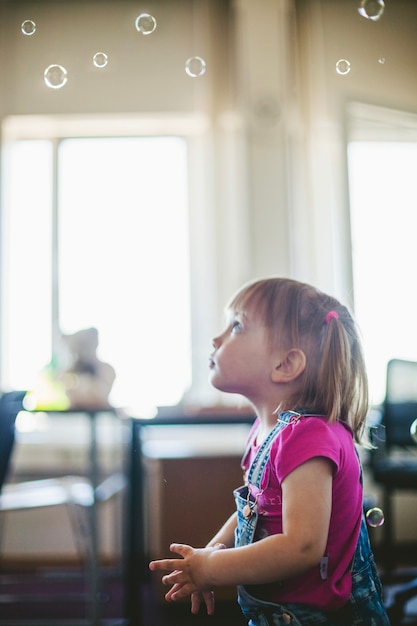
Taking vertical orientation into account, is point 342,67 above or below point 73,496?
above

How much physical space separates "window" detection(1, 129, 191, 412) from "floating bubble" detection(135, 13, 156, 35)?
2145 millimetres

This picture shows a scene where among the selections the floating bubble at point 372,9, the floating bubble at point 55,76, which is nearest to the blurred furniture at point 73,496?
the floating bubble at point 55,76

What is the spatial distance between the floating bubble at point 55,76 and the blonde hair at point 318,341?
0.38 meters

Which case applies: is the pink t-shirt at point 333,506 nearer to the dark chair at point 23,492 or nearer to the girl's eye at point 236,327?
the girl's eye at point 236,327

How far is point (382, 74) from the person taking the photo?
0.94 meters

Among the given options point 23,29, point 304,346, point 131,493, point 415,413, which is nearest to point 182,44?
point 23,29

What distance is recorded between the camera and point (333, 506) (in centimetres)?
73

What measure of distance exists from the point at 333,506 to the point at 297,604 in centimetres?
10

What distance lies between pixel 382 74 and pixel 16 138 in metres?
2.61

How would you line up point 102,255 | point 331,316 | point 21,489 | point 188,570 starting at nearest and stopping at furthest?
point 188,570
point 331,316
point 21,489
point 102,255

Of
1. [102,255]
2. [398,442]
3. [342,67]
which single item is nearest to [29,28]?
[342,67]

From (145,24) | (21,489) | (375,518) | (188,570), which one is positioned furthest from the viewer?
(21,489)

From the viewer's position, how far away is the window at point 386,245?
0.97 meters

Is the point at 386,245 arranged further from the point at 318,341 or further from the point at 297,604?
the point at 297,604
